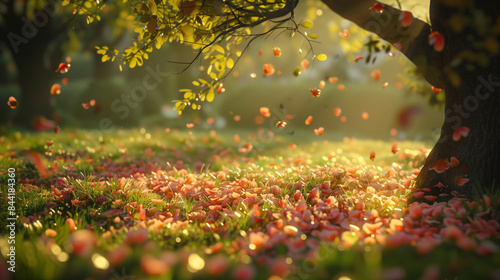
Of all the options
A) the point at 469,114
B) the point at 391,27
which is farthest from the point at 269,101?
the point at 469,114

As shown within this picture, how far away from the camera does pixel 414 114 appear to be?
1489cm

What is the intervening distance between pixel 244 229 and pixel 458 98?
2.59m

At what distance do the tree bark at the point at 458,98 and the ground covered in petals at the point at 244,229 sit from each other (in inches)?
12.1

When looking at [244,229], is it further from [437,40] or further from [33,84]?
[33,84]

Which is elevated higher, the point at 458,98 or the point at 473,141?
the point at 458,98

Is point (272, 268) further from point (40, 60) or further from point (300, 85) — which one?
point (300, 85)

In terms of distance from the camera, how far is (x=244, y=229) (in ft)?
9.89

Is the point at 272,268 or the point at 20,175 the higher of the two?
the point at 20,175

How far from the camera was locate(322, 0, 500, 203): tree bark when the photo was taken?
3223mm

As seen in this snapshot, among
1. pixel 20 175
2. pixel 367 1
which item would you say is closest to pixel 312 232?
pixel 367 1

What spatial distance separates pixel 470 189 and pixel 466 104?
A: 87 centimetres

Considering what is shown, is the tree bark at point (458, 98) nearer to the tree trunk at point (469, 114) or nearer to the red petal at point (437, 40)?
the tree trunk at point (469, 114)

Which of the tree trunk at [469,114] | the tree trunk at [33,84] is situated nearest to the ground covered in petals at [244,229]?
the tree trunk at [469,114]

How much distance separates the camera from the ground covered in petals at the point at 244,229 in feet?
6.58
